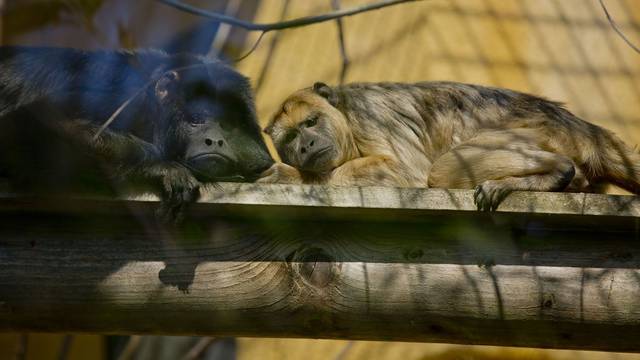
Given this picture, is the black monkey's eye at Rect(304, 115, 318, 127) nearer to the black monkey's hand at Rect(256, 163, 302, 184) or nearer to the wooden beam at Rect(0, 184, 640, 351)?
the black monkey's hand at Rect(256, 163, 302, 184)

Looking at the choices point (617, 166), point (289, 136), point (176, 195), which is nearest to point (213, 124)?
point (289, 136)

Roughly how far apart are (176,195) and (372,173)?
1.18 metres

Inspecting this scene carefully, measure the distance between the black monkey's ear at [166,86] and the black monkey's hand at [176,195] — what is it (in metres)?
1.35

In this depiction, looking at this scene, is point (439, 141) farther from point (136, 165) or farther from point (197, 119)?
point (136, 165)

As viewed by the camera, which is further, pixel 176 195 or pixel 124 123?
pixel 124 123

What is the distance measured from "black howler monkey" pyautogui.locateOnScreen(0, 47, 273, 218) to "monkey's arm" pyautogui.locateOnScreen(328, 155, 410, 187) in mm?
429

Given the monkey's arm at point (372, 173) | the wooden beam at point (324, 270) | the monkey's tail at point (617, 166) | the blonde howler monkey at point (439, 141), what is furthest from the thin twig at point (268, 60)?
the wooden beam at point (324, 270)

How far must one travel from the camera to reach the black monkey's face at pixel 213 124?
12.7ft

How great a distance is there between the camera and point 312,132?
435 cm

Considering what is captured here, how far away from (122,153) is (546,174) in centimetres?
161

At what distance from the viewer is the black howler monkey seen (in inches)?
122

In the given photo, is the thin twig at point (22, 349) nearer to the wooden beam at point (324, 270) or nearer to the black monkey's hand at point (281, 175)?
the black monkey's hand at point (281, 175)

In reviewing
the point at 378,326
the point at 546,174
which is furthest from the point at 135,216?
the point at 546,174

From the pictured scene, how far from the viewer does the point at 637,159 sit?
4.05m
